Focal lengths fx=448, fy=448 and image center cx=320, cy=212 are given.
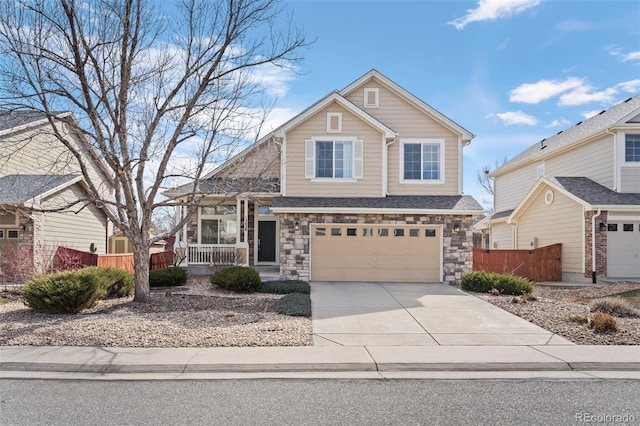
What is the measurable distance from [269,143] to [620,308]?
13.6 meters

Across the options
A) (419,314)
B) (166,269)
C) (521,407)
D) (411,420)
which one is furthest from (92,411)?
(166,269)

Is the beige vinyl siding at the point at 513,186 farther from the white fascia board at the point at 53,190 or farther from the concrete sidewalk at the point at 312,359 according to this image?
the white fascia board at the point at 53,190

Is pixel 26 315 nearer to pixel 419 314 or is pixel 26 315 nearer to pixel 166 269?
pixel 166 269

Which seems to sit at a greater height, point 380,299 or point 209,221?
point 209,221

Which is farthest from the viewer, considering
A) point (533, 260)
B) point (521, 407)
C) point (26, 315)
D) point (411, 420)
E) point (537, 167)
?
point (537, 167)

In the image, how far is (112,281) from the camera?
448 inches

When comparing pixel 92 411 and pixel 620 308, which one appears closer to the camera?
pixel 92 411

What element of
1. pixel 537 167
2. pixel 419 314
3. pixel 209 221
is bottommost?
pixel 419 314

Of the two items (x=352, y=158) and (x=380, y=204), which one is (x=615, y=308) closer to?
(x=380, y=204)

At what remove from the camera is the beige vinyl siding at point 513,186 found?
2509cm

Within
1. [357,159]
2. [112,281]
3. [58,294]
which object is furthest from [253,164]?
[58,294]

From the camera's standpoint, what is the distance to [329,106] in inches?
663

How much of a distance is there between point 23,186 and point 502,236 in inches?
936

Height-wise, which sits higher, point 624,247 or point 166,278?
point 624,247
